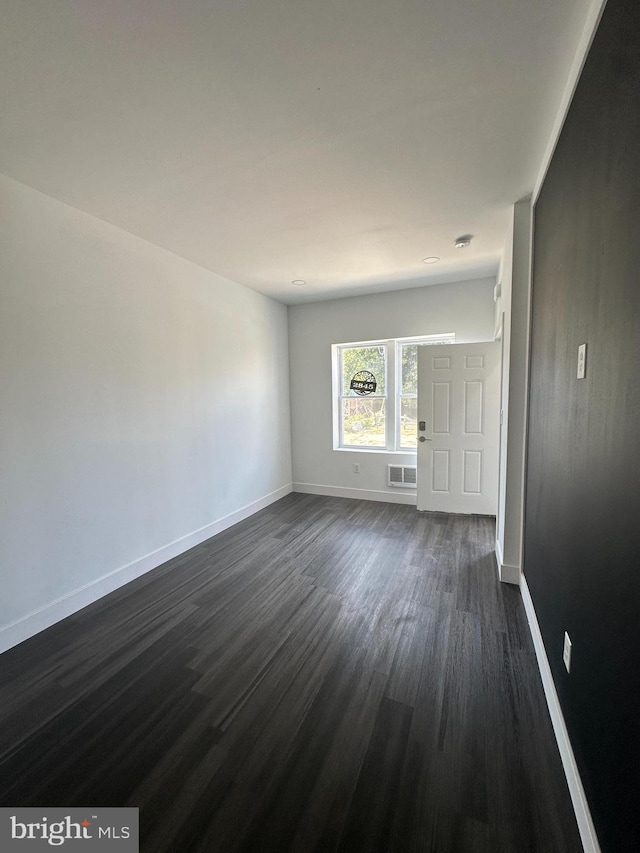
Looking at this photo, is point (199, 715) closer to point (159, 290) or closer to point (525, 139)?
point (159, 290)

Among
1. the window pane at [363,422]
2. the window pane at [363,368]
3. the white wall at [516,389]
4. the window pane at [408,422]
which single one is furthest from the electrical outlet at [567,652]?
the window pane at [363,368]

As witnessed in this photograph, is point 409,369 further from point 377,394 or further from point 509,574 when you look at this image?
point 509,574

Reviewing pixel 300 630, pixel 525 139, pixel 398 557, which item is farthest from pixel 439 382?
pixel 300 630

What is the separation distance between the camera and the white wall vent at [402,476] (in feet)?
14.6

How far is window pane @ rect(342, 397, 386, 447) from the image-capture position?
4.72 m

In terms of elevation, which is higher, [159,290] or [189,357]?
[159,290]

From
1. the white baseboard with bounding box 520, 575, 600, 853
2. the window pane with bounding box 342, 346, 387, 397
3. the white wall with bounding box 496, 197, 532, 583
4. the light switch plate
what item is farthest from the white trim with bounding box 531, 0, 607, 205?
the window pane with bounding box 342, 346, 387, 397

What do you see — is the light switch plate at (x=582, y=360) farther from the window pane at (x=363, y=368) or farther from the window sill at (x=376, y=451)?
the window pane at (x=363, y=368)

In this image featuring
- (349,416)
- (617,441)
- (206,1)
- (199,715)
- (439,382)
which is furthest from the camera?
(349,416)

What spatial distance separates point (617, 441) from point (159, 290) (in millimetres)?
3238

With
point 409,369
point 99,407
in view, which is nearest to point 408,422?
point 409,369

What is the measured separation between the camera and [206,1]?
44.2 inches

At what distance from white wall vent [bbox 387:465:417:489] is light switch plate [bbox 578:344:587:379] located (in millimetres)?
3223

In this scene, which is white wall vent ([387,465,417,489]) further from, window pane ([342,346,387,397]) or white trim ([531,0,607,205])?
white trim ([531,0,607,205])
